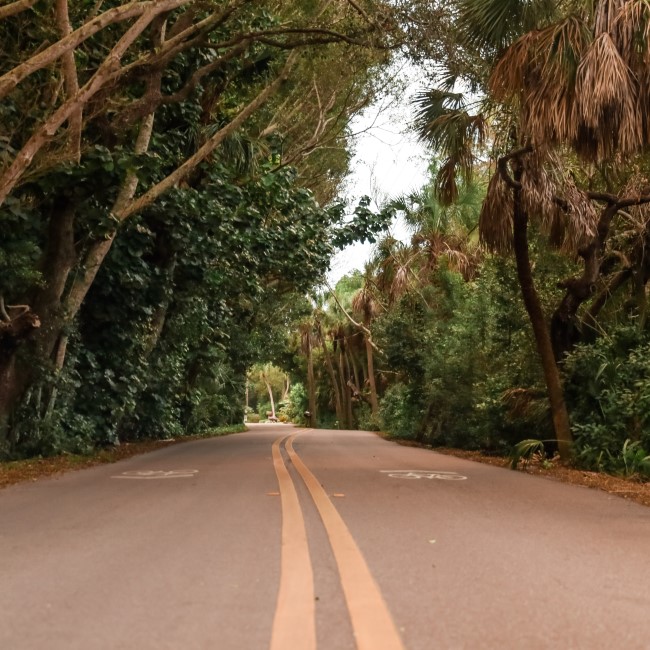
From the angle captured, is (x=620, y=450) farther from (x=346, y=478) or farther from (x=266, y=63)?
(x=266, y=63)

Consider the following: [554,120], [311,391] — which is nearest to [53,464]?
[554,120]

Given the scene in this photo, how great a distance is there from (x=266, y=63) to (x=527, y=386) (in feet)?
28.7

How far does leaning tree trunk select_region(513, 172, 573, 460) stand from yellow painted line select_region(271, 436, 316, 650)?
7.49m

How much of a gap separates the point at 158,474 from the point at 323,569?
791 centimetres

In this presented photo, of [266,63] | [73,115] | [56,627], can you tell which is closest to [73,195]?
[73,115]

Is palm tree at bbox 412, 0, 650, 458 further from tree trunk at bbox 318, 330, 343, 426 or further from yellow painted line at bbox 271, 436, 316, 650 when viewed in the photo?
tree trunk at bbox 318, 330, 343, 426

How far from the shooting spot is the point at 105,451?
1772 centimetres

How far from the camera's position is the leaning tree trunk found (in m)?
13.5

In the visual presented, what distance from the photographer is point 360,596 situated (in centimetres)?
450

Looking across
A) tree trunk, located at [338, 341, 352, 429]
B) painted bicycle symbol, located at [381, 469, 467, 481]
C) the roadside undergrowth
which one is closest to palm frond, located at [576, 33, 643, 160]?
painted bicycle symbol, located at [381, 469, 467, 481]

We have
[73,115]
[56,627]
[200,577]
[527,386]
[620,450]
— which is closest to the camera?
[56,627]

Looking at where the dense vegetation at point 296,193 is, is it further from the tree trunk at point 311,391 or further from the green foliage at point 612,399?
the tree trunk at point 311,391

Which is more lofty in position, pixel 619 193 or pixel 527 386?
pixel 619 193

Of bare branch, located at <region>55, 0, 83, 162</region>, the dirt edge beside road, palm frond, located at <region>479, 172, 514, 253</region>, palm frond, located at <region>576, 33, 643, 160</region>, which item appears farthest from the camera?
palm frond, located at <region>479, 172, 514, 253</region>
